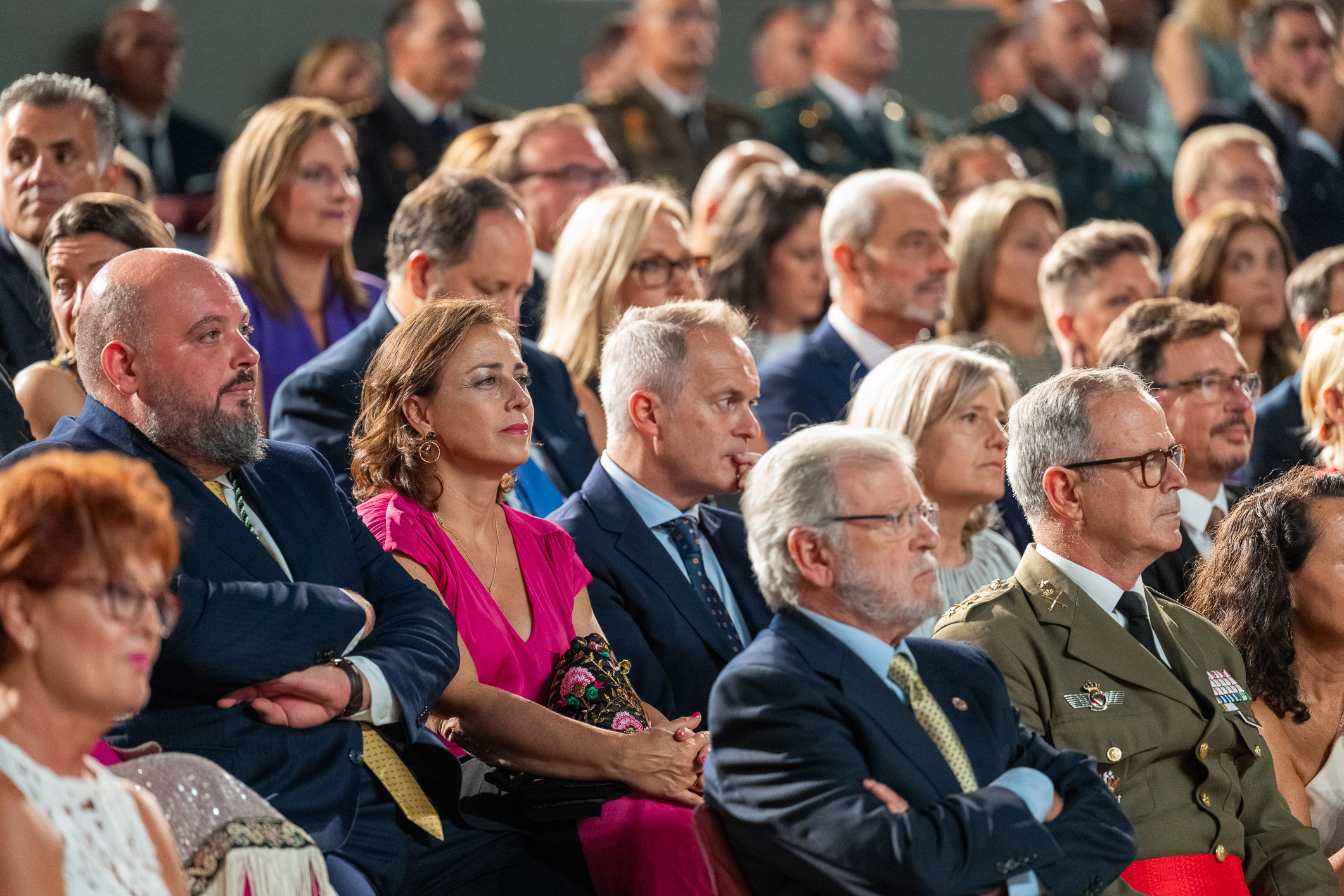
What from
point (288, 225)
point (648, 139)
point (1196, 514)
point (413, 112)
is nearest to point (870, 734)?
point (1196, 514)

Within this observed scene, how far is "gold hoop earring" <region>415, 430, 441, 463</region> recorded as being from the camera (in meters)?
2.88

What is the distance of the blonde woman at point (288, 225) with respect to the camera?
414 centimetres

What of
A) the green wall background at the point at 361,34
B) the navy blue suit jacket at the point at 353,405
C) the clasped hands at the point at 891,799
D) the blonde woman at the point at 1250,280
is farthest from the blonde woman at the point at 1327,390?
the green wall background at the point at 361,34

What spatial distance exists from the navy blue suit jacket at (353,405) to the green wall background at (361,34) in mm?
3163

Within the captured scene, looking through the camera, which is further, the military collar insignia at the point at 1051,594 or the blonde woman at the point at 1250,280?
the blonde woman at the point at 1250,280

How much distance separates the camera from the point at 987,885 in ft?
6.95

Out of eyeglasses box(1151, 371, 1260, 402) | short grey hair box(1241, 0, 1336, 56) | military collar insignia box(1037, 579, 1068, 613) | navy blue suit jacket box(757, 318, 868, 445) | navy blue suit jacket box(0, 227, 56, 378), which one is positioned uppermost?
short grey hair box(1241, 0, 1336, 56)

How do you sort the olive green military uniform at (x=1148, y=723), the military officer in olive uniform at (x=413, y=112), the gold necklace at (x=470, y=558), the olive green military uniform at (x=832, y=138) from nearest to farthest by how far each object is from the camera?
the olive green military uniform at (x=1148, y=723) < the gold necklace at (x=470, y=558) < the military officer in olive uniform at (x=413, y=112) < the olive green military uniform at (x=832, y=138)

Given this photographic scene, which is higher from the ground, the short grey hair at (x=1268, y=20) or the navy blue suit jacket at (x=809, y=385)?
the short grey hair at (x=1268, y=20)

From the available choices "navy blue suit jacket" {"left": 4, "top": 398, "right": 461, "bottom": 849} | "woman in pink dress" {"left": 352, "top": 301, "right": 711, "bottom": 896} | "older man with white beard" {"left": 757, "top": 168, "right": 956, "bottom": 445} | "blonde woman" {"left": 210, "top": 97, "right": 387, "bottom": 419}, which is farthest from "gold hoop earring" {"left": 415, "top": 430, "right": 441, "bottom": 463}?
"older man with white beard" {"left": 757, "top": 168, "right": 956, "bottom": 445}

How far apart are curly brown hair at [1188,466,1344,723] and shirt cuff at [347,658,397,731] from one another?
161 centimetres

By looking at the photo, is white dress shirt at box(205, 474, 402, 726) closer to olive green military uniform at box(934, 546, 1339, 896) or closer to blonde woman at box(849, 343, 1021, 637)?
olive green military uniform at box(934, 546, 1339, 896)

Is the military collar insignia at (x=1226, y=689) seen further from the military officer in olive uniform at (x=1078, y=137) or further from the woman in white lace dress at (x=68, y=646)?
the military officer in olive uniform at (x=1078, y=137)

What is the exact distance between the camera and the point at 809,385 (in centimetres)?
423
